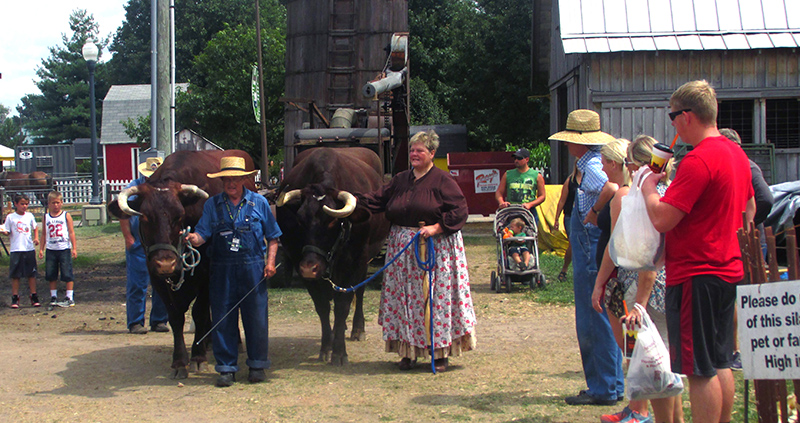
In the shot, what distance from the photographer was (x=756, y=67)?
1316 centimetres

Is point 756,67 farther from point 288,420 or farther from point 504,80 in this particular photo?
point 504,80

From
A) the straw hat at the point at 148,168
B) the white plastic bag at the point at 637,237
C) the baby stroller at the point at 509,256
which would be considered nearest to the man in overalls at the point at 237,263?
the straw hat at the point at 148,168

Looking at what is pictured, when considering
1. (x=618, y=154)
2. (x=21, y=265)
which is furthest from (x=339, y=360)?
(x=21, y=265)

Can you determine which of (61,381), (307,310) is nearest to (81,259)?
(307,310)

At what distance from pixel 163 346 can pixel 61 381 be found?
1.41 metres

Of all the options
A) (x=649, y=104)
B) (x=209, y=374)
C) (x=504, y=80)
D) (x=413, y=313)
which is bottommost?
(x=209, y=374)

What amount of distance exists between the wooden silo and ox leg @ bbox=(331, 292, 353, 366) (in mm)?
10548

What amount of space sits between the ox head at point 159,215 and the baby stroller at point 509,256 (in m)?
5.10

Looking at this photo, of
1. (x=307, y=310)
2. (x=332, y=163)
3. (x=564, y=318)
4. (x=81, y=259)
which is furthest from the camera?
(x=81, y=259)

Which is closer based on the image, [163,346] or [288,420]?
[288,420]

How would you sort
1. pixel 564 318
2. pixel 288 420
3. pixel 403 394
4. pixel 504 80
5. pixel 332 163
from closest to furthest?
1. pixel 288 420
2. pixel 403 394
3. pixel 332 163
4. pixel 564 318
5. pixel 504 80

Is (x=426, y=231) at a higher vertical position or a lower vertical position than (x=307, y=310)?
higher

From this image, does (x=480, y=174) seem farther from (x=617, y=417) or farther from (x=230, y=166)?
(x=617, y=417)

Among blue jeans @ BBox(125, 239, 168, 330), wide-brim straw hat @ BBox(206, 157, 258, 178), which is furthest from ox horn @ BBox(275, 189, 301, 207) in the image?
blue jeans @ BBox(125, 239, 168, 330)
